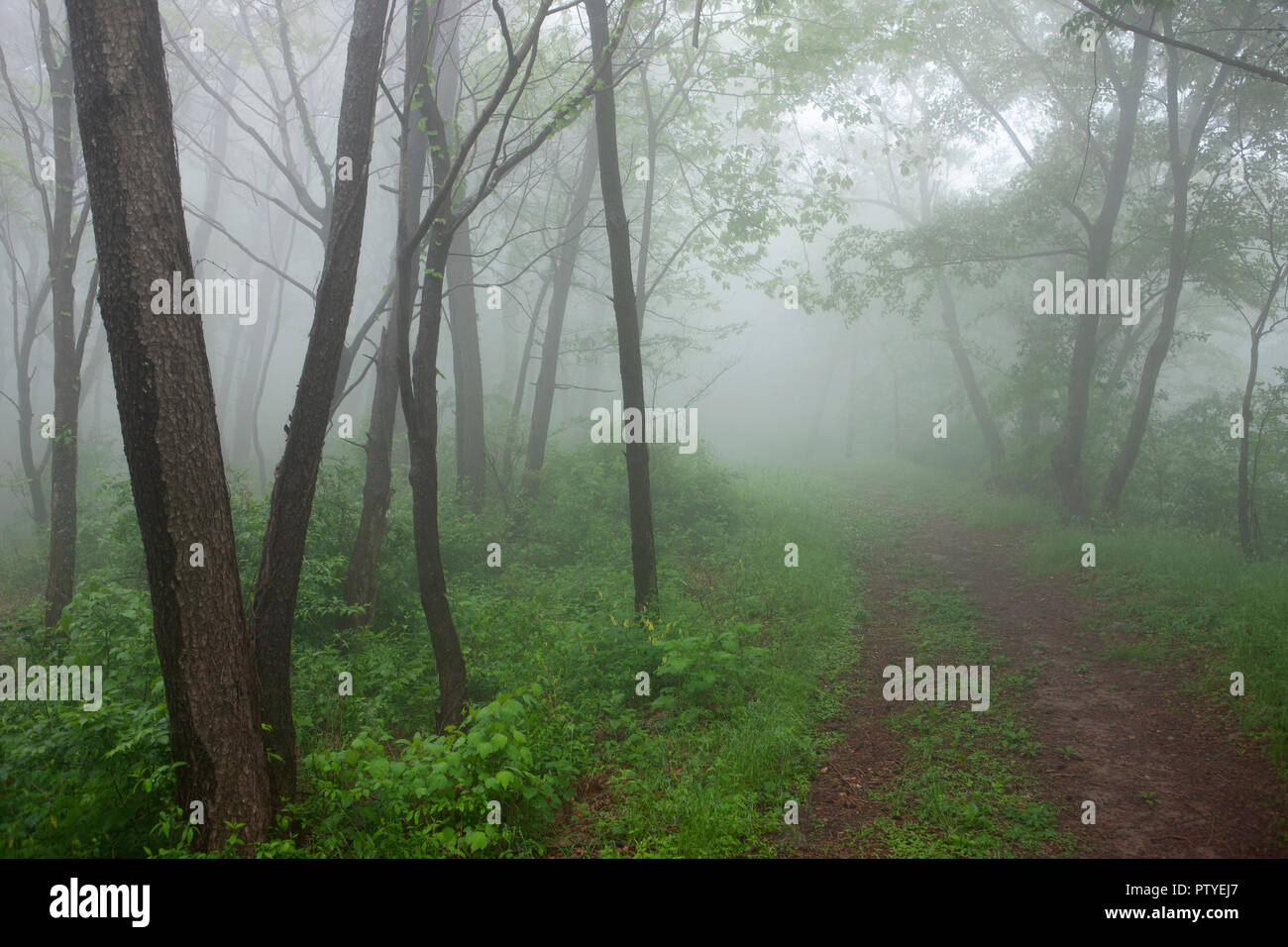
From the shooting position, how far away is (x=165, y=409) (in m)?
3.95

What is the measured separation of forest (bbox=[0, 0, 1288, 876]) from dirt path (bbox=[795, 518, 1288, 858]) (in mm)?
42

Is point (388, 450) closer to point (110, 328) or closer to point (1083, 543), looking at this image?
point (110, 328)

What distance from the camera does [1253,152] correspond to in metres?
13.5

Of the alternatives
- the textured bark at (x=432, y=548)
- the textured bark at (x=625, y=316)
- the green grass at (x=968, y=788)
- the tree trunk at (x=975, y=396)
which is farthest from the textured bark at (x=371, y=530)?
the tree trunk at (x=975, y=396)

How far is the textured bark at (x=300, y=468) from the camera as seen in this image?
479 centimetres

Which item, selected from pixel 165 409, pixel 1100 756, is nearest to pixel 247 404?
pixel 165 409

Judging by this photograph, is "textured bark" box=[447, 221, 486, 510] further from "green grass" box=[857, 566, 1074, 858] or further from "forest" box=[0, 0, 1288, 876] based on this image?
"green grass" box=[857, 566, 1074, 858]

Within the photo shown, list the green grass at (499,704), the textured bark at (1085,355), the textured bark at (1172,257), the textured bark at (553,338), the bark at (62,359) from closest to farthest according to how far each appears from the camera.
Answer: the green grass at (499,704) < the bark at (62,359) < the textured bark at (1172,257) < the textured bark at (1085,355) < the textured bark at (553,338)

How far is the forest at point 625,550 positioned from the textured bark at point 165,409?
2cm

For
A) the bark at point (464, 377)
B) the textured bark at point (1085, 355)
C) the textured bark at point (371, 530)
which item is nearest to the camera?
the textured bark at point (371, 530)

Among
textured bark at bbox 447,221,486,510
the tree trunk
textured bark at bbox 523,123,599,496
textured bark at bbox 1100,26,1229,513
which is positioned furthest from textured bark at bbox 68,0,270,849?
the tree trunk

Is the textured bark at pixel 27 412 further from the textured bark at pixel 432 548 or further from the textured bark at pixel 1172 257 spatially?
the textured bark at pixel 1172 257
